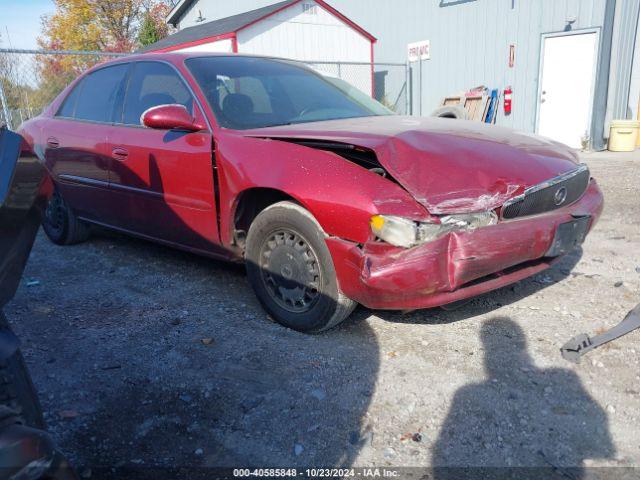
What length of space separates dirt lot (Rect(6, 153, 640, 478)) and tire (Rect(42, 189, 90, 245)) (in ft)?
3.57

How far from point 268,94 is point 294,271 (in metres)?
1.47

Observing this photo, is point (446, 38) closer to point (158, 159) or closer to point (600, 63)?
point (600, 63)

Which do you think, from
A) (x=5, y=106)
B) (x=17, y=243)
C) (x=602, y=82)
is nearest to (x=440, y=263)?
(x=17, y=243)

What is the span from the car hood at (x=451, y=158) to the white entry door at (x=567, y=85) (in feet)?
28.7

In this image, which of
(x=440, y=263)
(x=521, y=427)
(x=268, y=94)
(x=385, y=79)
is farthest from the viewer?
(x=385, y=79)

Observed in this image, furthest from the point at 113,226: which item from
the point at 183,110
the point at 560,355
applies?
the point at 560,355

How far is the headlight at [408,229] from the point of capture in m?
2.64

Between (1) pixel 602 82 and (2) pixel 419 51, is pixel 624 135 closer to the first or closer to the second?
(1) pixel 602 82

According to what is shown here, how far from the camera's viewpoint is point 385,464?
86.5 inches

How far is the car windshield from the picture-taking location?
367 cm

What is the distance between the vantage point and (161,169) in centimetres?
381

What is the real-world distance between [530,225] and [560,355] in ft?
2.40

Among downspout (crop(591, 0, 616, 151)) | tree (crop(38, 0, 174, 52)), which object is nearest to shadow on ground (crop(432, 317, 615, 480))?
downspout (crop(591, 0, 616, 151))

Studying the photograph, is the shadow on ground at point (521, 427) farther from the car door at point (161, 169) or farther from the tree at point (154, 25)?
the tree at point (154, 25)
